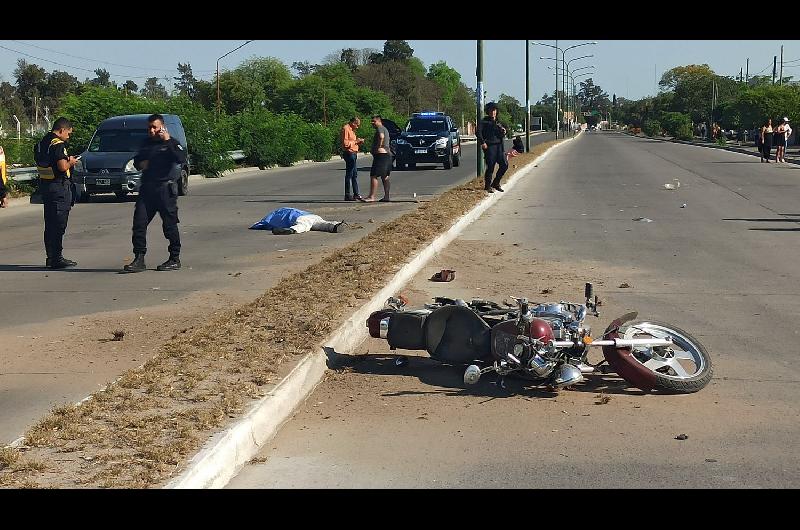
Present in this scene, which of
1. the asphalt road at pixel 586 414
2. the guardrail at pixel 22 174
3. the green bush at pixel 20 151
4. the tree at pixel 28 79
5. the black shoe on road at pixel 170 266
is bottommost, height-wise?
the asphalt road at pixel 586 414

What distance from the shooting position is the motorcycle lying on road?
6.88 m

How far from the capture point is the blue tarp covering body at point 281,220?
16.9 metres

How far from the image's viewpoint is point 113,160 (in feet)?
79.7

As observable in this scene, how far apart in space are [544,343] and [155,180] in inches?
273

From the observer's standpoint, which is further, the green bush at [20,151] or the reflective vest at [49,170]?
the green bush at [20,151]

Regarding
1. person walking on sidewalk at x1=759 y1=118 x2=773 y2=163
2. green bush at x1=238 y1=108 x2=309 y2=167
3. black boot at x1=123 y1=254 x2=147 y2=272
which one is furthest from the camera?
green bush at x1=238 y1=108 x2=309 y2=167

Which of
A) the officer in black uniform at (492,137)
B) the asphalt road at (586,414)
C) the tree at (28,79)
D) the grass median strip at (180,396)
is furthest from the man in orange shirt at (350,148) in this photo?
the tree at (28,79)

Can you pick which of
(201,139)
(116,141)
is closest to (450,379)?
(116,141)

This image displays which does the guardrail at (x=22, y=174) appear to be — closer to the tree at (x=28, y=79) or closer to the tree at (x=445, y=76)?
the tree at (x=28, y=79)

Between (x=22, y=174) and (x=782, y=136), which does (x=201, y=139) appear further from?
(x=782, y=136)

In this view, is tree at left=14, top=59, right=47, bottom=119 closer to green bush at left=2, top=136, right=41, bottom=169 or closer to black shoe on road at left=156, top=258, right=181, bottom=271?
green bush at left=2, top=136, right=41, bottom=169

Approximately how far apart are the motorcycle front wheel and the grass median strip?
7.76ft

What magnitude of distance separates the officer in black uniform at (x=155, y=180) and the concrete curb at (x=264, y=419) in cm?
370

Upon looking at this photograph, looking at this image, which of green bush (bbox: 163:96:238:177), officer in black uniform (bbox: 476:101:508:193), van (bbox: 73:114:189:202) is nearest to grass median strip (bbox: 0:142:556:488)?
officer in black uniform (bbox: 476:101:508:193)
